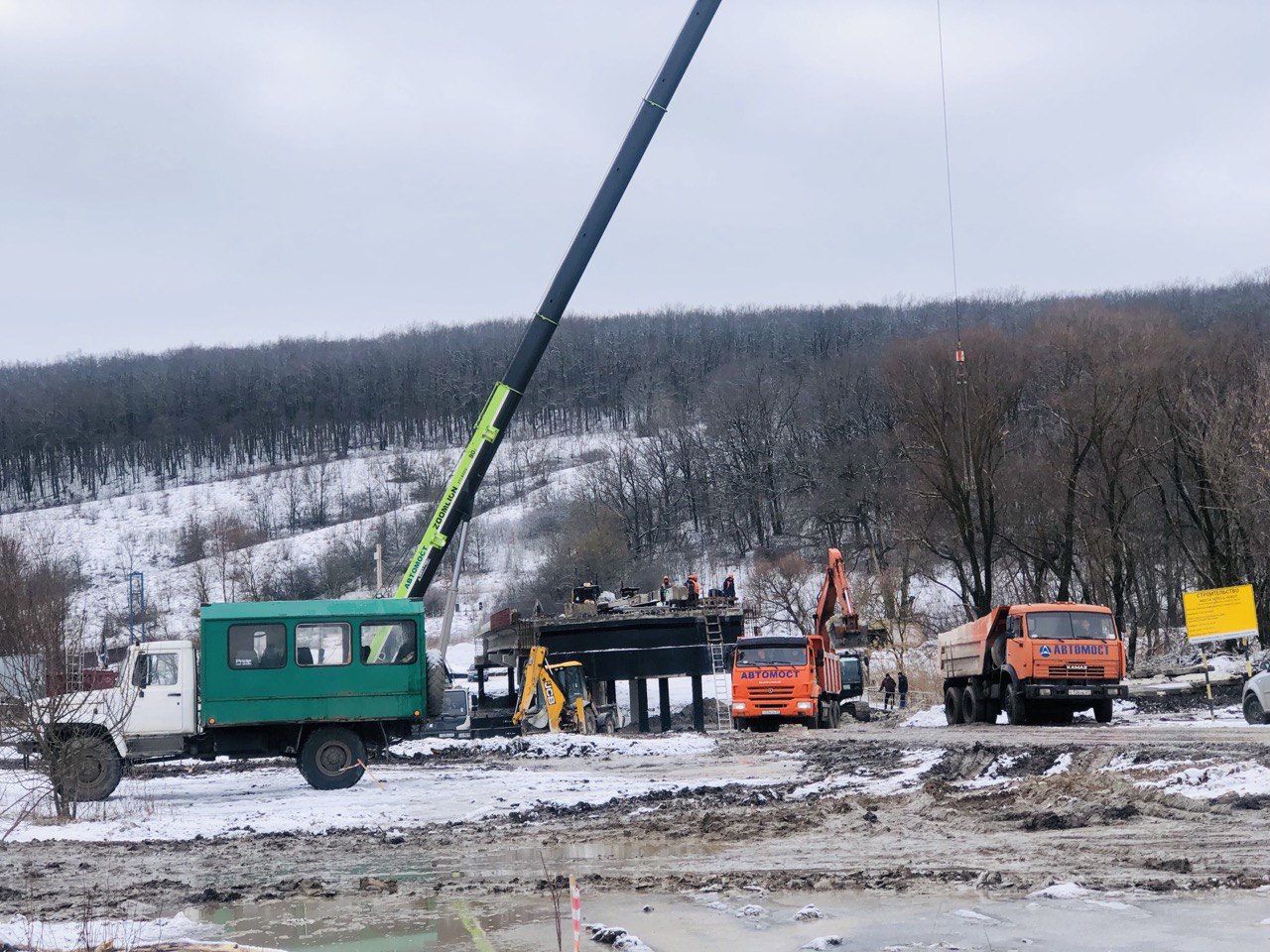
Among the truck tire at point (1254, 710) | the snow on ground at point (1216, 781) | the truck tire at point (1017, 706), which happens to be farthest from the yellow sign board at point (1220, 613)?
the snow on ground at point (1216, 781)

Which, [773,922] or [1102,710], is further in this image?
[1102,710]

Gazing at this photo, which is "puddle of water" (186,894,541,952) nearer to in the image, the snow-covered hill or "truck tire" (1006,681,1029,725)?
"truck tire" (1006,681,1029,725)

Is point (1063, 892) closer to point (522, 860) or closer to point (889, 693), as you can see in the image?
point (522, 860)

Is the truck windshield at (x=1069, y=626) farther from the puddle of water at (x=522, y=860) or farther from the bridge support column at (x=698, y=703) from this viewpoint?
the bridge support column at (x=698, y=703)

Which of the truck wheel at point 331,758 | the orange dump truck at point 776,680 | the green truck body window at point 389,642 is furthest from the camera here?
the orange dump truck at point 776,680

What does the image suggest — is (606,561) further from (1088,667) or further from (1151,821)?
(1151,821)

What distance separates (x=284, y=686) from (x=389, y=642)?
5.57ft

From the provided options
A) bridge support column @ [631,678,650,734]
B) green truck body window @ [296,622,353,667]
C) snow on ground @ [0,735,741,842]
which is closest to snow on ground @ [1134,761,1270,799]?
snow on ground @ [0,735,741,842]

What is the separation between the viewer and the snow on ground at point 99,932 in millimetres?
8516

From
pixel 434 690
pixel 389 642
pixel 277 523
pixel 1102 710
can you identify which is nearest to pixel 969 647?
pixel 1102 710

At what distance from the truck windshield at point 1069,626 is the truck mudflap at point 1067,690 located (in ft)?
3.38

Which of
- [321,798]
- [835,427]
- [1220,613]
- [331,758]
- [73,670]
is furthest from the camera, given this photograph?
[835,427]

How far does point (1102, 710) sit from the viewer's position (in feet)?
95.2

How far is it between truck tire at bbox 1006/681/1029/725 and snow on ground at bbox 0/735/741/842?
823 centimetres
